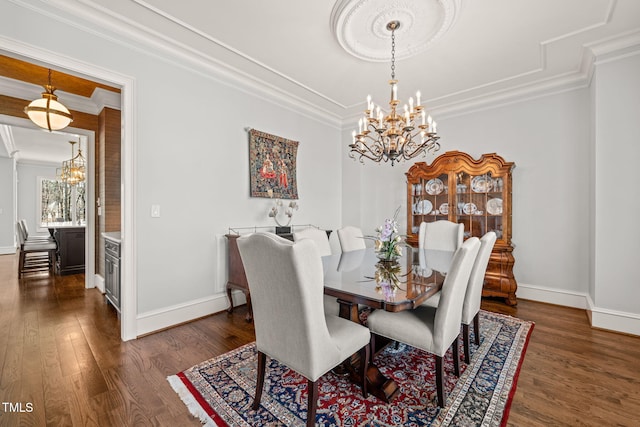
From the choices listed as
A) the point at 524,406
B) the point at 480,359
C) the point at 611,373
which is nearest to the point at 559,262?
the point at 611,373

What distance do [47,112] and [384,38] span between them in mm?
3440

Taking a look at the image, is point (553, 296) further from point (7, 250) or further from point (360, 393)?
point (7, 250)

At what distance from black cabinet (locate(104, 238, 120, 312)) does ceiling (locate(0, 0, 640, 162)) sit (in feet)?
6.70

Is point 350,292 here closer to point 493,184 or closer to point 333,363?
point 333,363

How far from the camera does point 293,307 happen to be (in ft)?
4.18

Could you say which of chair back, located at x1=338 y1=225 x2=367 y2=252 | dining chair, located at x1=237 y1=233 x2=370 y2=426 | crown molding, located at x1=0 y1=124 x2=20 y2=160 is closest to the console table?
chair back, located at x1=338 y1=225 x2=367 y2=252

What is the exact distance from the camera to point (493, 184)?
3.55 meters

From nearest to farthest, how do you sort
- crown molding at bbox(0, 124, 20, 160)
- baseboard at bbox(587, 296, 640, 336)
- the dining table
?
the dining table, baseboard at bbox(587, 296, 640, 336), crown molding at bbox(0, 124, 20, 160)

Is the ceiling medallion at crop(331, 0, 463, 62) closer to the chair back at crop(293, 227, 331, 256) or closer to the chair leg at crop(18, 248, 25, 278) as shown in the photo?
the chair back at crop(293, 227, 331, 256)

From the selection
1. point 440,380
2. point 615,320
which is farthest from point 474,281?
point 615,320

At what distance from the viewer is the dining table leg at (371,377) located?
1636mm

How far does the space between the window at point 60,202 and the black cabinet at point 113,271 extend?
278 inches

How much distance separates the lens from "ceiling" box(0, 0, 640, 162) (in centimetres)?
214

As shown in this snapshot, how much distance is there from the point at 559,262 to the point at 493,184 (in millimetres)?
1189
